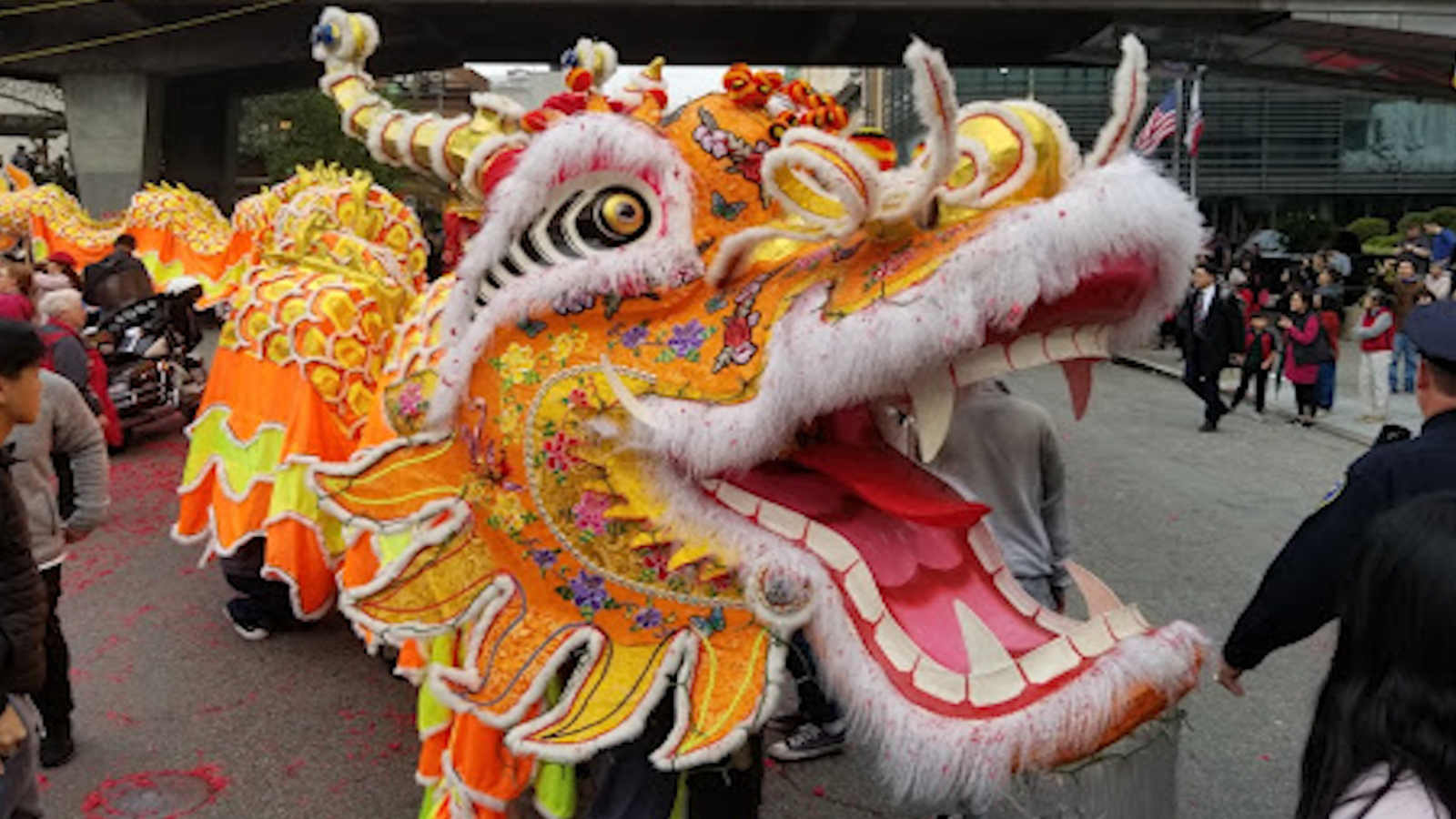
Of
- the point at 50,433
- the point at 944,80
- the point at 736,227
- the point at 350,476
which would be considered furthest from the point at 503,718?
the point at 50,433

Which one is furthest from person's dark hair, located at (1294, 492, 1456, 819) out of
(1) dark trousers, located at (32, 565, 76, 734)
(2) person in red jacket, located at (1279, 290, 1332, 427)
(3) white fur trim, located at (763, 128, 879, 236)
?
(2) person in red jacket, located at (1279, 290, 1332, 427)

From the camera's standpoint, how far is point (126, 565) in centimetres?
606

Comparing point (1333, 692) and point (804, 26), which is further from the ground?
point (804, 26)

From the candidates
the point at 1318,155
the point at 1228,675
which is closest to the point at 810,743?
the point at 1228,675

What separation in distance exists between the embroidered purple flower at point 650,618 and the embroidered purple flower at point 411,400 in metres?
0.68

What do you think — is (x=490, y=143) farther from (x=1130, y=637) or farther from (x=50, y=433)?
(x=50, y=433)

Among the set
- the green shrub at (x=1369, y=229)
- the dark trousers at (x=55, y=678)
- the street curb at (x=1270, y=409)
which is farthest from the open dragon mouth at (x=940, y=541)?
the green shrub at (x=1369, y=229)

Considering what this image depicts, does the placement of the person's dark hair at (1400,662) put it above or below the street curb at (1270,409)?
above

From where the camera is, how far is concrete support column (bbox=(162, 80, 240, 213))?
851 inches

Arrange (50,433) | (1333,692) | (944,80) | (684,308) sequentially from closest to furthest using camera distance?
(1333,692), (944,80), (684,308), (50,433)

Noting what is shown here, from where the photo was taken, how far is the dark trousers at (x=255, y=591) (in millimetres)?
4586

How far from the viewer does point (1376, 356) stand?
1019cm

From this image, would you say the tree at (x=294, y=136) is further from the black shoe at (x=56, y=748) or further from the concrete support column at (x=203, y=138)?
the black shoe at (x=56, y=748)

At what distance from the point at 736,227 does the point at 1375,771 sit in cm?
135
